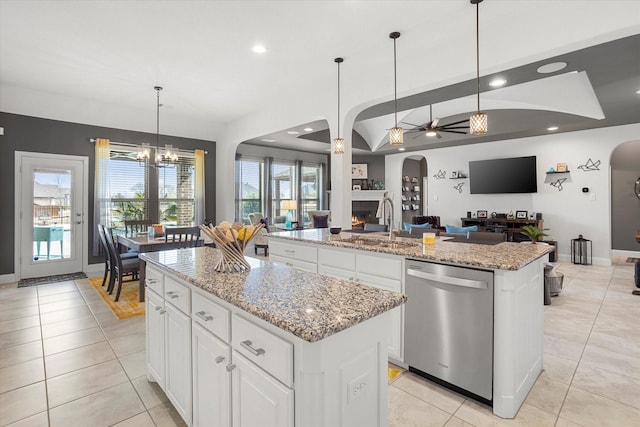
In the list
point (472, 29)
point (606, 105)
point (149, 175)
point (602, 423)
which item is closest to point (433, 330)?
point (602, 423)

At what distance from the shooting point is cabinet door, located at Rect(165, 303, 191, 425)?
1633mm

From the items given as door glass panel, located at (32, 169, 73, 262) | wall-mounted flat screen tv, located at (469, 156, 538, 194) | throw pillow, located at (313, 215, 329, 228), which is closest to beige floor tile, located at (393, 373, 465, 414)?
door glass panel, located at (32, 169, 73, 262)

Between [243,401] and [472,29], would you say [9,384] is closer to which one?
[243,401]

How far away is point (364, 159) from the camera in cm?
1004

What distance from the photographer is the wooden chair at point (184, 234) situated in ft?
13.2

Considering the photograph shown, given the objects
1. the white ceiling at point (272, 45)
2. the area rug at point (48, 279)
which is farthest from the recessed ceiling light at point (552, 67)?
the area rug at point (48, 279)

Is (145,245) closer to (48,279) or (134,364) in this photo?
(134,364)

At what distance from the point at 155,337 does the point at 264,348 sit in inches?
50.1

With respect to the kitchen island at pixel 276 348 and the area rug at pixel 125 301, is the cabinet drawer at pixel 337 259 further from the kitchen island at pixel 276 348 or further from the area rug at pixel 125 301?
the area rug at pixel 125 301

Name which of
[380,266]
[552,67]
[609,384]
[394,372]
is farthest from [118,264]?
[552,67]

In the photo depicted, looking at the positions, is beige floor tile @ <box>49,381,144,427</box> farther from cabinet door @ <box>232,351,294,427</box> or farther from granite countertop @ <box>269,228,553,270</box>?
granite countertop @ <box>269,228,553,270</box>

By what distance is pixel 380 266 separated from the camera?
245 centimetres

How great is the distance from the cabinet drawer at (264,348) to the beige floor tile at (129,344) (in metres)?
2.06

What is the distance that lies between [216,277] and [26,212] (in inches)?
216
